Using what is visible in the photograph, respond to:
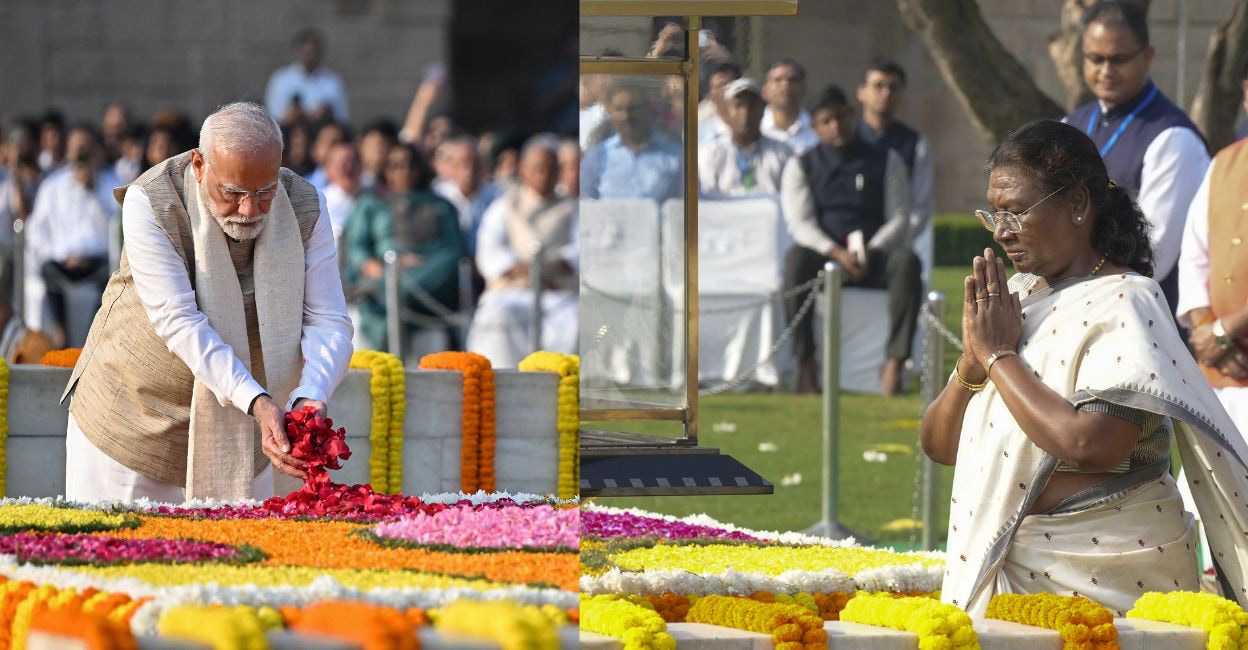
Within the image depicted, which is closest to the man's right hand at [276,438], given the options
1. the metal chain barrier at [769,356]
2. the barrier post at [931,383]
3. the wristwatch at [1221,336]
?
the wristwatch at [1221,336]

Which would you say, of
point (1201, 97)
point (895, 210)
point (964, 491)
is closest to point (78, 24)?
point (895, 210)

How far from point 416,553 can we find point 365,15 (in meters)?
13.9

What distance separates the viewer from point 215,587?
2.13 metres

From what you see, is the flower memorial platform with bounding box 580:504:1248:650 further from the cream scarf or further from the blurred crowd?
the blurred crowd

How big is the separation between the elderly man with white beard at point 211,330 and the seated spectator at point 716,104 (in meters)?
0.92

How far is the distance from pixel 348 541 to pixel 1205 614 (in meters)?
1.23

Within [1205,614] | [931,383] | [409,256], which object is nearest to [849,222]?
[409,256]

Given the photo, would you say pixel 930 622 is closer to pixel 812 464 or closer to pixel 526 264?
pixel 526 264

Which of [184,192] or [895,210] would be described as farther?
[895,210]

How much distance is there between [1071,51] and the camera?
25.0 ft

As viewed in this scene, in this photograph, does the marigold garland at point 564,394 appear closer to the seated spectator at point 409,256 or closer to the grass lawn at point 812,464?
the grass lawn at point 812,464

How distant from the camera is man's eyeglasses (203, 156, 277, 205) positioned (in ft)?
11.6

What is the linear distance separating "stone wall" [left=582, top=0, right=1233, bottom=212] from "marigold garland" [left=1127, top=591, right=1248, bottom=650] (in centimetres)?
400

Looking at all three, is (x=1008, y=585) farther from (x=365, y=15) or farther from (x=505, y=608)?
(x=365, y=15)
